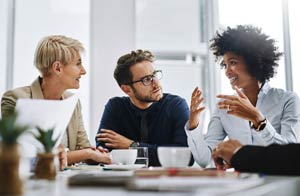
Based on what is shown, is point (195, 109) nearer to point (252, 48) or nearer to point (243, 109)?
point (243, 109)

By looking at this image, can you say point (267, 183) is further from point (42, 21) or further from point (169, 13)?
point (169, 13)

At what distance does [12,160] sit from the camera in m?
0.77

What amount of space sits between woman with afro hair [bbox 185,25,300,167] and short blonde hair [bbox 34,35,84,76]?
84 centimetres

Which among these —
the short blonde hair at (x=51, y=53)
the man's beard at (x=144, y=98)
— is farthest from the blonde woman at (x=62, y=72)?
the man's beard at (x=144, y=98)

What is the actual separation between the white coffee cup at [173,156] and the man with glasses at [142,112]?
3.36 ft

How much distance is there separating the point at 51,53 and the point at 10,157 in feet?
5.66

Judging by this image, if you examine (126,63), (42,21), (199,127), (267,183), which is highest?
(42,21)

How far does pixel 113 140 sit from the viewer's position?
88.4 inches

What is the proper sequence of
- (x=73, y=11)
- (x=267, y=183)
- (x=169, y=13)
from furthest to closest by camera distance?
(x=169, y=13)
(x=73, y=11)
(x=267, y=183)

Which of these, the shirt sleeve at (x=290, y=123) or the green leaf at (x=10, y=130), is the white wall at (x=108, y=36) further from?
the green leaf at (x=10, y=130)

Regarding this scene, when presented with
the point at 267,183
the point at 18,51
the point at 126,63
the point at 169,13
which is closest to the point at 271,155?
the point at 267,183

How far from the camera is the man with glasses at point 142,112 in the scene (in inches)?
94.4

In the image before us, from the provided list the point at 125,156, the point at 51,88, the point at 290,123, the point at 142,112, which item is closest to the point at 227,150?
the point at 125,156

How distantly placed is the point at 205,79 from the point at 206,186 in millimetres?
2993
